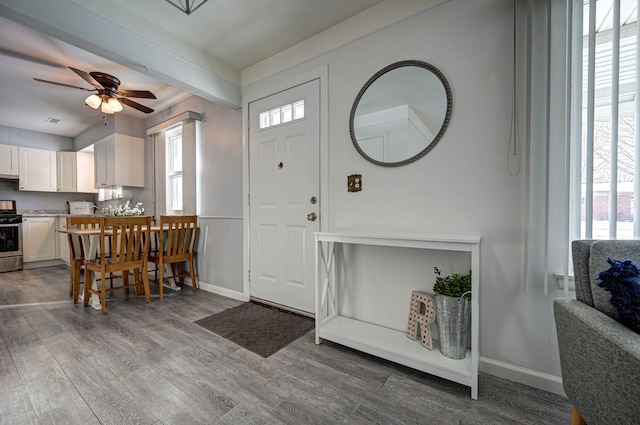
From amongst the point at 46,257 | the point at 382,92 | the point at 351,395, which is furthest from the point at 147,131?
the point at 351,395

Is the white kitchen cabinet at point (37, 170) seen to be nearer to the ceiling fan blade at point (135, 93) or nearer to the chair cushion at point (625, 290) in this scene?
the ceiling fan blade at point (135, 93)

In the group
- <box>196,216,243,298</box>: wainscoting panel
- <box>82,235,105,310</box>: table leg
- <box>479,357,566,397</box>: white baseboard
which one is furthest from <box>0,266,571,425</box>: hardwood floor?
<box>196,216,243,298</box>: wainscoting panel

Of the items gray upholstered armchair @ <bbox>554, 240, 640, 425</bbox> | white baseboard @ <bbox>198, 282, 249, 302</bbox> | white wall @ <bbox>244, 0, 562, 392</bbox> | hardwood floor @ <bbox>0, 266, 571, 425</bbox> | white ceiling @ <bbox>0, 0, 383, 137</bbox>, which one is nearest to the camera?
gray upholstered armchair @ <bbox>554, 240, 640, 425</bbox>

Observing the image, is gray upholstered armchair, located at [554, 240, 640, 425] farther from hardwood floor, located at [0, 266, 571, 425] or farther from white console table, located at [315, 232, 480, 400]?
hardwood floor, located at [0, 266, 571, 425]

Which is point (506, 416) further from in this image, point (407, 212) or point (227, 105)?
point (227, 105)

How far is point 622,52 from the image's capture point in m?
1.31

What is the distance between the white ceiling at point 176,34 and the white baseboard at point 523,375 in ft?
8.49

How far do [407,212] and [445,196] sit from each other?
0.27 meters

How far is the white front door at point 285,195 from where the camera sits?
242cm

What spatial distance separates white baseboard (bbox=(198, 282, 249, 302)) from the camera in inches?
118

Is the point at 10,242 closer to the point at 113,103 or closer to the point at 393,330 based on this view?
the point at 113,103

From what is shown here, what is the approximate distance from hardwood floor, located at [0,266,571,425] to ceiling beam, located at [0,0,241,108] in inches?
85.2

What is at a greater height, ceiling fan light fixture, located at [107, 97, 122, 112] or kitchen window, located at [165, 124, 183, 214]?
ceiling fan light fixture, located at [107, 97, 122, 112]

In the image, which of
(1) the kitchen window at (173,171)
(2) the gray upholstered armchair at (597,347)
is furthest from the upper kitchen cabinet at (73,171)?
(2) the gray upholstered armchair at (597,347)
